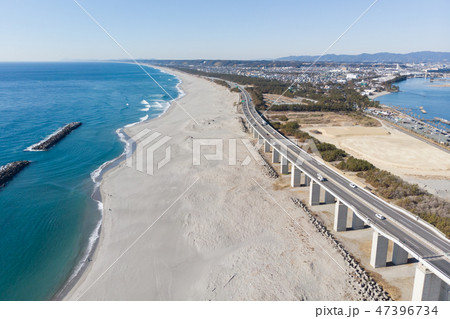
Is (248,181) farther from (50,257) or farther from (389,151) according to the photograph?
(389,151)

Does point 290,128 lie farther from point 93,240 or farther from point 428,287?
point 428,287

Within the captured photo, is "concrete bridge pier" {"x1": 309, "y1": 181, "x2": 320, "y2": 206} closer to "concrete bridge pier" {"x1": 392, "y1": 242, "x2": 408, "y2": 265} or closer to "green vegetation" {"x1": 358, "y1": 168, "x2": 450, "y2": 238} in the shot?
"green vegetation" {"x1": 358, "y1": 168, "x2": 450, "y2": 238}

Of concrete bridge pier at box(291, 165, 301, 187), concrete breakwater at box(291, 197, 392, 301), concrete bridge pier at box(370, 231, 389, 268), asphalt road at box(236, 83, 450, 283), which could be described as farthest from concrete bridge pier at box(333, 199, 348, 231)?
concrete bridge pier at box(291, 165, 301, 187)

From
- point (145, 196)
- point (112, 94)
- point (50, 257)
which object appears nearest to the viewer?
point (50, 257)

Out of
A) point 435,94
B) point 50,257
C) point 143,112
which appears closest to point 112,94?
point 143,112

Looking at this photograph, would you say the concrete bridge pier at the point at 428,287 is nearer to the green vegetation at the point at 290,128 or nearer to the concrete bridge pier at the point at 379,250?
the concrete bridge pier at the point at 379,250

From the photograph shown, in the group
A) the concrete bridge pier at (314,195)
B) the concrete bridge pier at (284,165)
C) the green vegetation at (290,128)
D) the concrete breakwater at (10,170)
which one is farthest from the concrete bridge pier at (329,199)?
the concrete breakwater at (10,170)
